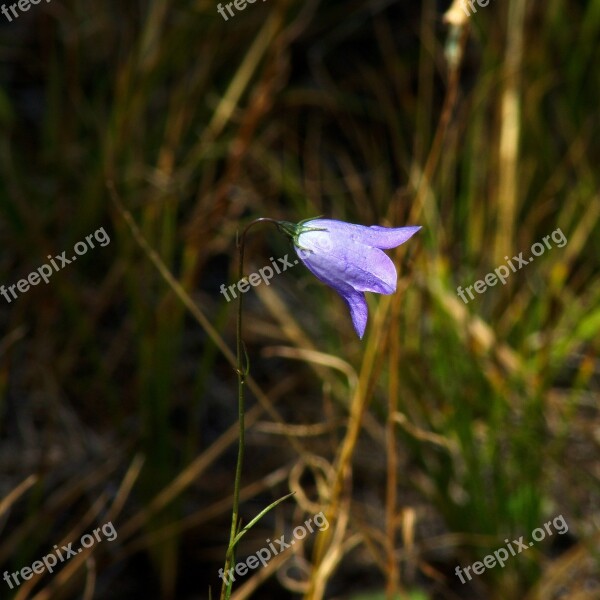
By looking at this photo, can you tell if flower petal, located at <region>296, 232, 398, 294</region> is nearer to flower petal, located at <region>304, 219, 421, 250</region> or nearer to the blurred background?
flower petal, located at <region>304, 219, 421, 250</region>

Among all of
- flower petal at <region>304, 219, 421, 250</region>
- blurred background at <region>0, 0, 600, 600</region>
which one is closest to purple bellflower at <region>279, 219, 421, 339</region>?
flower petal at <region>304, 219, 421, 250</region>

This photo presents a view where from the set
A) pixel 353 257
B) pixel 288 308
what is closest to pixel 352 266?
pixel 353 257

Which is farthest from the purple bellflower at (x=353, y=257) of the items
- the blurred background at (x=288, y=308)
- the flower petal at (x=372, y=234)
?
the blurred background at (x=288, y=308)

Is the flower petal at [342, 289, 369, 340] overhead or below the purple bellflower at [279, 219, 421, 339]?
below

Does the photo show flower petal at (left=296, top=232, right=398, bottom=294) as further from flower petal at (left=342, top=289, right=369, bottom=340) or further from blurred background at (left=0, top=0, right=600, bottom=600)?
blurred background at (left=0, top=0, right=600, bottom=600)

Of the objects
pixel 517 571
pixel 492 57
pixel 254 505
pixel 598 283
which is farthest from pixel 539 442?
pixel 492 57

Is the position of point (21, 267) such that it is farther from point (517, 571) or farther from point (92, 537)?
point (517, 571)

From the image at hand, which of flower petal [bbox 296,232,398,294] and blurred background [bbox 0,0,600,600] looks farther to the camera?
blurred background [bbox 0,0,600,600]
